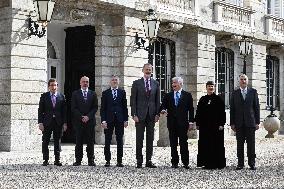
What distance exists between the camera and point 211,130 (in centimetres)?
1243

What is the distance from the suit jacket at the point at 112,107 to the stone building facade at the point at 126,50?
4211mm

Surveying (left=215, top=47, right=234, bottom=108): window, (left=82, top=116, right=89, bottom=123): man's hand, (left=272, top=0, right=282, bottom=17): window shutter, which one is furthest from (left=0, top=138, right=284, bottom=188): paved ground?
(left=272, top=0, right=282, bottom=17): window shutter

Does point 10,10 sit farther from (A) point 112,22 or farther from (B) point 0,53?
(A) point 112,22

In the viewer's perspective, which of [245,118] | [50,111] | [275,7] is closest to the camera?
[245,118]

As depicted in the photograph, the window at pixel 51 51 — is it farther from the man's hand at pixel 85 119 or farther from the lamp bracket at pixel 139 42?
the man's hand at pixel 85 119

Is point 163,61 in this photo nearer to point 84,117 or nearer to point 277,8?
point 277,8

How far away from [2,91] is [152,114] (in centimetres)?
538

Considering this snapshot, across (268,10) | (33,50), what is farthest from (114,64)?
(268,10)

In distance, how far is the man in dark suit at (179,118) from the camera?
12258 millimetres

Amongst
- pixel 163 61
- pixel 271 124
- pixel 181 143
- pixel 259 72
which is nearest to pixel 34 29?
pixel 181 143

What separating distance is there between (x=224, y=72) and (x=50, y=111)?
13592mm

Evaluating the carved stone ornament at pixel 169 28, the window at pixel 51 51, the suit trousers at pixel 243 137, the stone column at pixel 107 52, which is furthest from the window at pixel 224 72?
the suit trousers at pixel 243 137

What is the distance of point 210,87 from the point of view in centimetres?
1242

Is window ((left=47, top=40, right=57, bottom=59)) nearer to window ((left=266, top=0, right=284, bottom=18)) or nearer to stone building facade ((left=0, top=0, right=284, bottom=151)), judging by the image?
stone building facade ((left=0, top=0, right=284, bottom=151))
